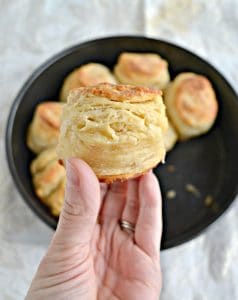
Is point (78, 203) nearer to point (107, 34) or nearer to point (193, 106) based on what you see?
point (193, 106)

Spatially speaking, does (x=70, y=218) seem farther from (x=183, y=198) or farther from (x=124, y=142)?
(x=183, y=198)

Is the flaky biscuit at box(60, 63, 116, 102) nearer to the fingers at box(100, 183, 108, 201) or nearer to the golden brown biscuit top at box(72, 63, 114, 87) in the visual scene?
the golden brown biscuit top at box(72, 63, 114, 87)

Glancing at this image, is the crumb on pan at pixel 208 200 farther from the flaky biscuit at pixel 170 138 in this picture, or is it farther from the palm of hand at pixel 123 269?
the palm of hand at pixel 123 269

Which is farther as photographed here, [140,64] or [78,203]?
[140,64]

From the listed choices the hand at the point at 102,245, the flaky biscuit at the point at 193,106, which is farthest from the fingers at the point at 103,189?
the flaky biscuit at the point at 193,106

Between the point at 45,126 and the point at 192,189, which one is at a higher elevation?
the point at 45,126

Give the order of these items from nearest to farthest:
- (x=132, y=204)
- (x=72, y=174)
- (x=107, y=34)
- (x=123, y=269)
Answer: (x=72, y=174), (x=123, y=269), (x=132, y=204), (x=107, y=34)

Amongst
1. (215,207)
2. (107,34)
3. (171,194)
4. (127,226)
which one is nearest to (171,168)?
(171,194)
